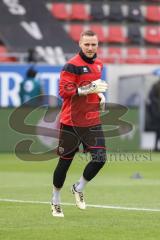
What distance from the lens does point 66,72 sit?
985 centimetres

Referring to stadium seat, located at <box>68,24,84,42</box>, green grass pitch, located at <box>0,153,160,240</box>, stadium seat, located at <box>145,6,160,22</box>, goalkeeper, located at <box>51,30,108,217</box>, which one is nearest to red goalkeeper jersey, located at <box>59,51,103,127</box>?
goalkeeper, located at <box>51,30,108,217</box>

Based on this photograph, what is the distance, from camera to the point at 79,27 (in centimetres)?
3198

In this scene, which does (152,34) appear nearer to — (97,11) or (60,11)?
(97,11)

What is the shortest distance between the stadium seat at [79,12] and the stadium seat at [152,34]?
2.46 metres

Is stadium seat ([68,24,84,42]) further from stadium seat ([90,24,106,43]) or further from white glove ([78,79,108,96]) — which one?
white glove ([78,79,108,96])

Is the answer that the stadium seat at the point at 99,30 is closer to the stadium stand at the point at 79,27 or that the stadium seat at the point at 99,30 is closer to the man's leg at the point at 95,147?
the stadium stand at the point at 79,27

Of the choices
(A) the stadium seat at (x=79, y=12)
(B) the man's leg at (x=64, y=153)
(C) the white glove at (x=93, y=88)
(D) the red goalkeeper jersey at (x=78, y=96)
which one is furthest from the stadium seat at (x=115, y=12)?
(C) the white glove at (x=93, y=88)

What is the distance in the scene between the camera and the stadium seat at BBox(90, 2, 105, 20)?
32406mm

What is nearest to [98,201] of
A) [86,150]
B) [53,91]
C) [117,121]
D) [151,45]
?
[86,150]

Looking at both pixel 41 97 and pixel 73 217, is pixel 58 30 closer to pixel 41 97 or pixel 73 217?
pixel 41 97

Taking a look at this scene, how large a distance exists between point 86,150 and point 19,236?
2290mm

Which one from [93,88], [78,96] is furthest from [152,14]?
[93,88]

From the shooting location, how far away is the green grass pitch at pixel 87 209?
8.53 m

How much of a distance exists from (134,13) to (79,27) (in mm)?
2555
